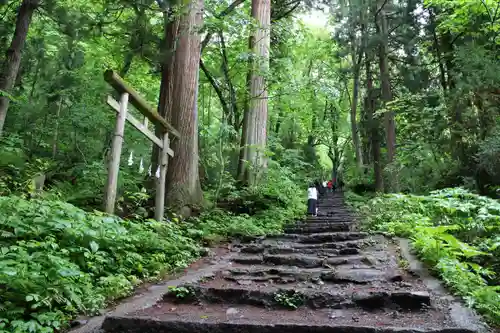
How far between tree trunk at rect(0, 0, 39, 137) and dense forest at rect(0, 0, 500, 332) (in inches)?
1.4

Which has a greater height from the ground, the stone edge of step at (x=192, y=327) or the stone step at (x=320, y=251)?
the stone step at (x=320, y=251)

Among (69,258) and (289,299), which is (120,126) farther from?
(289,299)

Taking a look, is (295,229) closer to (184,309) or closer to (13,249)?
(184,309)

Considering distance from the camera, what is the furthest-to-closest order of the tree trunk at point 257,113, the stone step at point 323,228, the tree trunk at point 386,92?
the tree trunk at point 386,92 → the tree trunk at point 257,113 → the stone step at point 323,228

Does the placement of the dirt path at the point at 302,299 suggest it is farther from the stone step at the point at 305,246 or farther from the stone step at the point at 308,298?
the stone step at the point at 305,246

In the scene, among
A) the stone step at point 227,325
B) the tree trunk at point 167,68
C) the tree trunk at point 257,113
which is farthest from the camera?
the tree trunk at point 257,113

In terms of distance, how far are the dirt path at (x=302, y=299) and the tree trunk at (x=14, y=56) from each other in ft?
Answer: 22.2

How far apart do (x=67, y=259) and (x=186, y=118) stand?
5488 mm

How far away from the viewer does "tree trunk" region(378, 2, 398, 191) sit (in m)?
15.0

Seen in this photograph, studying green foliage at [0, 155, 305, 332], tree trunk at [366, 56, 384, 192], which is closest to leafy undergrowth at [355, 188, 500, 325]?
green foliage at [0, 155, 305, 332]

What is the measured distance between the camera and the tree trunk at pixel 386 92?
15.0 m

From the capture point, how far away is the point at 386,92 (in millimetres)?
15461

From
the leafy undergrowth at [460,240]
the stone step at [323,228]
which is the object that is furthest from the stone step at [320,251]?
the stone step at [323,228]

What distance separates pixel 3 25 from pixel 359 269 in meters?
11.3
